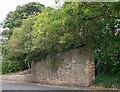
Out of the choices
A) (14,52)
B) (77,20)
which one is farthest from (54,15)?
(14,52)

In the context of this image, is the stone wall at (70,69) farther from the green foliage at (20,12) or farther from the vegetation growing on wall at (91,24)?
the green foliage at (20,12)

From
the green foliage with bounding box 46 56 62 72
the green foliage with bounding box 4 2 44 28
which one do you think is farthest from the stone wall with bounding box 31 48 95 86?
the green foliage with bounding box 4 2 44 28

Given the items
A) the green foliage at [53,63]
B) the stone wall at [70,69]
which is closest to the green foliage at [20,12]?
the stone wall at [70,69]

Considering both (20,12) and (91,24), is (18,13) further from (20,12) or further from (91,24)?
(91,24)

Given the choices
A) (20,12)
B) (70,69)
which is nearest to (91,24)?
(70,69)

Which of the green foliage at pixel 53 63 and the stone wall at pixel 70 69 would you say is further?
the green foliage at pixel 53 63

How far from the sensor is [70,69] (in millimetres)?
31078

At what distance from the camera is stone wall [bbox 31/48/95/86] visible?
28.7m

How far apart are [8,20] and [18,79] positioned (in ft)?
48.2

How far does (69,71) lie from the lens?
102 feet

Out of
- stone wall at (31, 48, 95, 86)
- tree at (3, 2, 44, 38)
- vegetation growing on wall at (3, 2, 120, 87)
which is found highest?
tree at (3, 2, 44, 38)

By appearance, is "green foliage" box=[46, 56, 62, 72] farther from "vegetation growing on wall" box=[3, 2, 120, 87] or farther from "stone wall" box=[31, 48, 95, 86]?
"vegetation growing on wall" box=[3, 2, 120, 87]

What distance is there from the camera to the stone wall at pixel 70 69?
94.3ft

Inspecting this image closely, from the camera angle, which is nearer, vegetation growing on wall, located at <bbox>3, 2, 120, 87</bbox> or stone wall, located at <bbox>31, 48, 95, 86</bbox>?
vegetation growing on wall, located at <bbox>3, 2, 120, 87</bbox>
